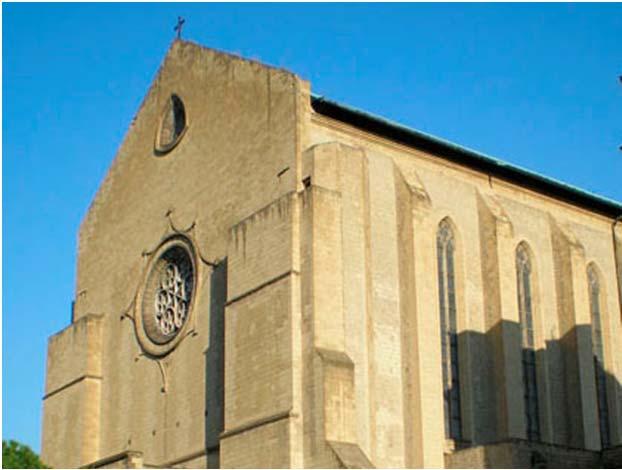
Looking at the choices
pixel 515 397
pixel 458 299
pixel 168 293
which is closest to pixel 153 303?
pixel 168 293

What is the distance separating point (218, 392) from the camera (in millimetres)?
27516

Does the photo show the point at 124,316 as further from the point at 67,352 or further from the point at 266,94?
the point at 266,94

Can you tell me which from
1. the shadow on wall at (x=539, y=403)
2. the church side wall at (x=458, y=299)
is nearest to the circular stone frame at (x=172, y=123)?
the church side wall at (x=458, y=299)

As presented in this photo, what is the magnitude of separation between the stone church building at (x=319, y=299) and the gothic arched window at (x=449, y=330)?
51 mm

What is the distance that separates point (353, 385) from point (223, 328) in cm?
513

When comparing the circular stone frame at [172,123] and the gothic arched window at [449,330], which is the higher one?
the circular stone frame at [172,123]

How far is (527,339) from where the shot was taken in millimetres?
30703

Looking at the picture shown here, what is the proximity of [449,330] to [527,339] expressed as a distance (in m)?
3.22

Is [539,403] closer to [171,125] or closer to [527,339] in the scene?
[527,339]

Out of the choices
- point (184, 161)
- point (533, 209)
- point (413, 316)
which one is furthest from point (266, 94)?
point (533, 209)

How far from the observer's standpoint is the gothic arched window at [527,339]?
97.7 ft

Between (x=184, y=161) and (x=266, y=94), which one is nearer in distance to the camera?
(x=266, y=94)

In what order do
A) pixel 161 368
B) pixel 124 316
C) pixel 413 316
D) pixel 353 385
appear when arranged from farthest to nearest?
pixel 124 316
pixel 161 368
pixel 413 316
pixel 353 385

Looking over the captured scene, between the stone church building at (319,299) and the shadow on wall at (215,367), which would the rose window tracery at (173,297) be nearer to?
the stone church building at (319,299)
